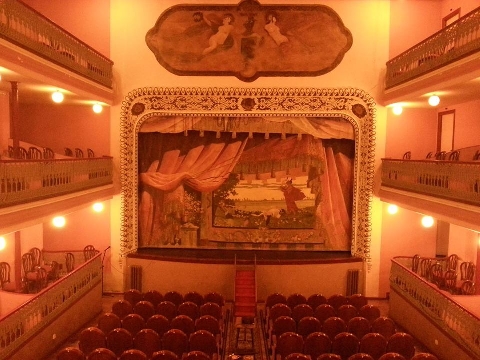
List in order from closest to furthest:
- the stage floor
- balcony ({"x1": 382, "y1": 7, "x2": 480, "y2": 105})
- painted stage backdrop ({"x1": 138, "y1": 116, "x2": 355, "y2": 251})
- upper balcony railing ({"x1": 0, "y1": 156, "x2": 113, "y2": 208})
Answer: upper balcony railing ({"x1": 0, "y1": 156, "x2": 113, "y2": 208}) < balcony ({"x1": 382, "y1": 7, "x2": 480, "y2": 105}) < the stage floor < painted stage backdrop ({"x1": 138, "y1": 116, "x2": 355, "y2": 251})

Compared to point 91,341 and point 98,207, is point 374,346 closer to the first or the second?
point 91,341

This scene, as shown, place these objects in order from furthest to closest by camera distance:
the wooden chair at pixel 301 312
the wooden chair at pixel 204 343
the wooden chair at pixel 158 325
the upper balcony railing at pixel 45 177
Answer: the wooden chair at pixel 301 312 < the wooden chair at pixel 158 325 < the wooden chair at pixel 204 343 < the upper balcony railing at pixel 45 177

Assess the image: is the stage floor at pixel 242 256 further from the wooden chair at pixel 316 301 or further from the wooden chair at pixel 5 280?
the wooden chair at pixel 5 280

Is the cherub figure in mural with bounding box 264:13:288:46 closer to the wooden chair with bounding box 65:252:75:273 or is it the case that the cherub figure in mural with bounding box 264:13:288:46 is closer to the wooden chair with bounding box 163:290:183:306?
the wooden chair with bounding box 163:290:183:306

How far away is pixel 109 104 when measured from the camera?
13.6 m

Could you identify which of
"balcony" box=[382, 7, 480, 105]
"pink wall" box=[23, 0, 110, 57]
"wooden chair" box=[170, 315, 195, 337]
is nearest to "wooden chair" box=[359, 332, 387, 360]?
"wooden chair" box=[170, 315, 195, 337]

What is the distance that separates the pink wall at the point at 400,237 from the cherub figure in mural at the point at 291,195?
248cm

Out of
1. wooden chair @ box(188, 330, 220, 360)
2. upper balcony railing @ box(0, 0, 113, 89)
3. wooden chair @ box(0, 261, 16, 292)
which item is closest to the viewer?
upper balcony railing @ box(0, 0, 113, 89)

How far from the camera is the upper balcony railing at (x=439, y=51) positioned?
9109 mm

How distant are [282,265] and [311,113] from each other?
14.1 feet

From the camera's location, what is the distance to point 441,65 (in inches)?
402

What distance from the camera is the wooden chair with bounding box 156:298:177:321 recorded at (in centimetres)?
1018

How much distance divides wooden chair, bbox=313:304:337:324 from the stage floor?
3.16 m

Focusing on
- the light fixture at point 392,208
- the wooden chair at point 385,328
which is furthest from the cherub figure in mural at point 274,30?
the wooden chair at point 385,328
